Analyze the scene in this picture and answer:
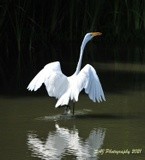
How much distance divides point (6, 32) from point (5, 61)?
1.84 meters

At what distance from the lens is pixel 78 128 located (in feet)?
26.7

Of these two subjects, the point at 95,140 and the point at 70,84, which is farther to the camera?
the point at 70,84

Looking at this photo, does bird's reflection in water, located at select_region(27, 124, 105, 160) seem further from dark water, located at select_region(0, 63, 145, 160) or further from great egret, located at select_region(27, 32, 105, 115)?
great egret, located at select_region(27, 32, 105, 115)

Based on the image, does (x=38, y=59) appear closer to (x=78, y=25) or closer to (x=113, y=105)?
(x=78, y=25)

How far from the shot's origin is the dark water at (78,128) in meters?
6.86

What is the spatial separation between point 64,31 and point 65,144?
13.4 meters

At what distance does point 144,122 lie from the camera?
8.40 m

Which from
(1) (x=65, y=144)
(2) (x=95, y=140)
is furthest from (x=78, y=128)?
(1) (x=65, y=144)

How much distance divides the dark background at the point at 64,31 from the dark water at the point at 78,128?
3506 millimetres

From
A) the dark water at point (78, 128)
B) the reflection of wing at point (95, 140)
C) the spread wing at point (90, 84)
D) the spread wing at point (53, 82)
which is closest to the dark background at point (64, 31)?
the dark water at point (78, 128)

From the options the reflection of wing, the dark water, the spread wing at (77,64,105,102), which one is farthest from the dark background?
the reflection of wing

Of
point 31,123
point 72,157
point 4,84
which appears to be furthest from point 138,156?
point 4,84

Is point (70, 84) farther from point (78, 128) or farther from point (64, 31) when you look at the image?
point (64, 31)

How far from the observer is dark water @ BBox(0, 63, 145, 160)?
6.86 metres
